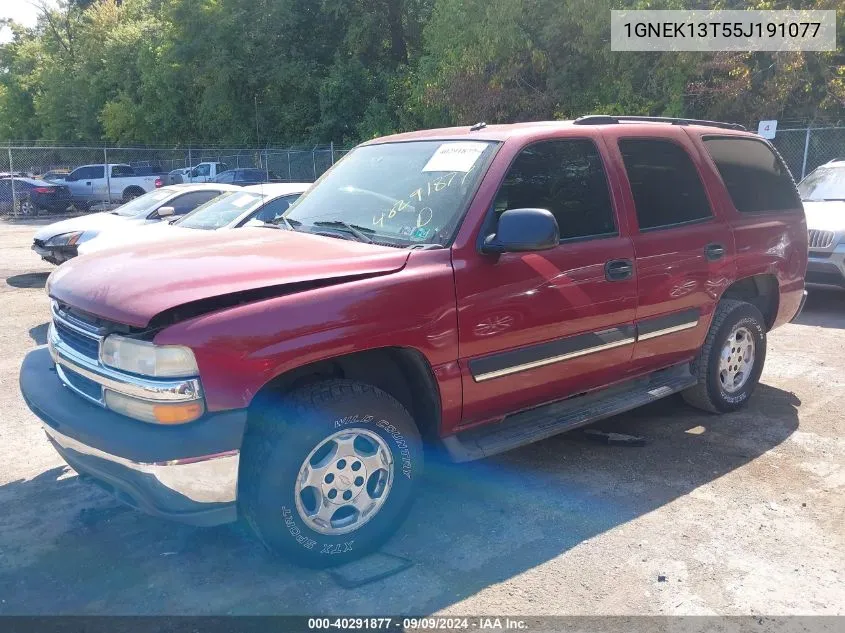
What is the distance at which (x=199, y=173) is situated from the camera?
28078 mm

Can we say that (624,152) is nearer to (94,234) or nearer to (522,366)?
(522,366)

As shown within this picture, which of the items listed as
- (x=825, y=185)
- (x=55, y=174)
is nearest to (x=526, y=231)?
(x=825, y=185)

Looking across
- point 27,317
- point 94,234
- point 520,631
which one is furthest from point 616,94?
point 520,631

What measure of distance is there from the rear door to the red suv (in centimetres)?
1

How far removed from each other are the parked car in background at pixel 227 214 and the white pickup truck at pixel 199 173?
60.5 feet

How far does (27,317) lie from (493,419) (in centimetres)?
688

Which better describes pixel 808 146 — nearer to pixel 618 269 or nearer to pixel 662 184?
pixel 662 184

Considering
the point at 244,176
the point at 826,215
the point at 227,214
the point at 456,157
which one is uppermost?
the point at 456,157

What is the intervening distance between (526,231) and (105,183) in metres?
25.7

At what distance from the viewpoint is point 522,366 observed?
3.72 metres

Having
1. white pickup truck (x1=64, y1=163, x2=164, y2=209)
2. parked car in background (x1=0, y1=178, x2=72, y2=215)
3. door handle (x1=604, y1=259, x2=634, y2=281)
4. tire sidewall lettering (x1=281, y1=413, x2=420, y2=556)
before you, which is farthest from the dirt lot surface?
white pickup truck (x1=64, y1=163, x2=164, y2=209)

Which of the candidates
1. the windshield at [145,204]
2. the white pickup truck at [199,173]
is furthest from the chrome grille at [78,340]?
the white pickup truck at [199,173]

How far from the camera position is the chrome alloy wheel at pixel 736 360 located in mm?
5039

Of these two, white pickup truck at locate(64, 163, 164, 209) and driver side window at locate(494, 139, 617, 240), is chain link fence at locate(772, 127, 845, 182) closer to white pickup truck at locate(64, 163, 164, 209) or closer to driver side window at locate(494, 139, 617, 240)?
driver side window at locate(494, 139, 617, 240)
